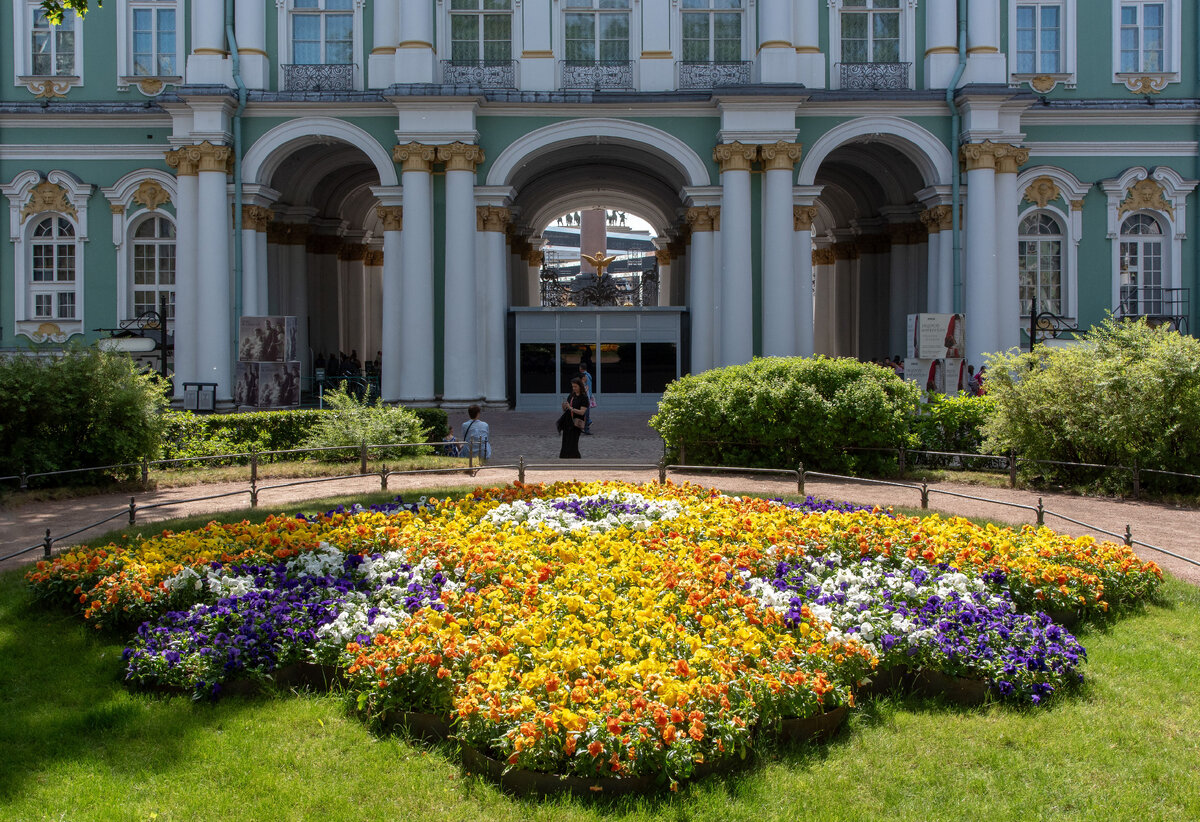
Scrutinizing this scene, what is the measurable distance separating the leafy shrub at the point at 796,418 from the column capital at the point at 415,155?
35.6 feet

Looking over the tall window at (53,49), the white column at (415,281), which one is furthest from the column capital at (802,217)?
the tall window at (53,49)

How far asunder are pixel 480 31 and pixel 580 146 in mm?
4377

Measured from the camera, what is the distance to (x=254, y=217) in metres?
25.5

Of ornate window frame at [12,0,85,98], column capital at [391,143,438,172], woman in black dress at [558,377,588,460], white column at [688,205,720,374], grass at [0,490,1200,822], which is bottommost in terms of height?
grass at [0,490,1200,822]

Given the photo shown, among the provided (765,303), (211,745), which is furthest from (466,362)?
(211,745)

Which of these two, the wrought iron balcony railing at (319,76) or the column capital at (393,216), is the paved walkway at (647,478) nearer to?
the column capital at (393,216)

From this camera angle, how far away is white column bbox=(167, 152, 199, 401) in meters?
24.9

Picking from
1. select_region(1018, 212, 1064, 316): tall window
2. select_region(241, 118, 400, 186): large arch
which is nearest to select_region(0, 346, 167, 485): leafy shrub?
select_region(241, 118, 400, 186): large arch

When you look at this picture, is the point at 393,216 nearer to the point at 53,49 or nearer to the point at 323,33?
the point at 323,33

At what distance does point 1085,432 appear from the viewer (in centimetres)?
1447

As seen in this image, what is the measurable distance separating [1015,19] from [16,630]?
87.8 feet

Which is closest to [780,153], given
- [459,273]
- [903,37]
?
[903,37]

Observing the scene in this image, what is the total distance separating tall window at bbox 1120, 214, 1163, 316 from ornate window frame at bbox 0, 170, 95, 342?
26886 mm

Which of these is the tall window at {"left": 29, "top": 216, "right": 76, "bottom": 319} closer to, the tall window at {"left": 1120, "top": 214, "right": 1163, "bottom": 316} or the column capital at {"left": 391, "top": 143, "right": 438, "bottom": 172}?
the column capital at {"left": 391, "top": 143, "right": 438, "bottom": 172}
